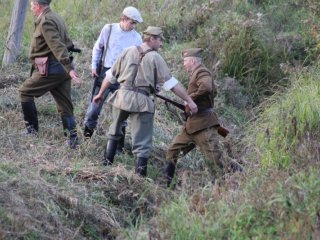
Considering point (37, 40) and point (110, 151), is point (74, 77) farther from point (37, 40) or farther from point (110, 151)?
point (110, 151)

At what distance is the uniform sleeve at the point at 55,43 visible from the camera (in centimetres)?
832

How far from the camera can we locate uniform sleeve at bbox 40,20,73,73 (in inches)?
328

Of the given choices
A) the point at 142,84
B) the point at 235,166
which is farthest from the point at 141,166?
the point at 235,166

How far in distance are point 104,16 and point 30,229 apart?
8.12m

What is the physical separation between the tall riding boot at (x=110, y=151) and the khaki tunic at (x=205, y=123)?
0.81 meters

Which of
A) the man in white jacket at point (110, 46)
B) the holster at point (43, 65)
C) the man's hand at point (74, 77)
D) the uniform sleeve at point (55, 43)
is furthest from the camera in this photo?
the man in white jacket at point (110, 46)

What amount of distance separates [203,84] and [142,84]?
0.66m

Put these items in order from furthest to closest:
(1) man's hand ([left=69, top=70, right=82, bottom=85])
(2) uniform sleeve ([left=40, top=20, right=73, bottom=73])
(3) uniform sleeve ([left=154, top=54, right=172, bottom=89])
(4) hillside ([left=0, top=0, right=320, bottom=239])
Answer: (2) uniform sleeve ([left=40, top=20, right=73, bottom=73]) → (1) man's hand ([left=69, top=70, right=82, bottom=85]) → (3) uniform sleeve ([left=154, top=54, right=172, bottom=89]) → (4) hillside ([left=0, top=0, right=320, bottom=239])

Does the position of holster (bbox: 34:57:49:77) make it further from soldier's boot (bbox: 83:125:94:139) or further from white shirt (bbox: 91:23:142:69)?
soldier's boot (bbox: 83:125:94:139)

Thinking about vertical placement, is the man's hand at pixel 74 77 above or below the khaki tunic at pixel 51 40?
below

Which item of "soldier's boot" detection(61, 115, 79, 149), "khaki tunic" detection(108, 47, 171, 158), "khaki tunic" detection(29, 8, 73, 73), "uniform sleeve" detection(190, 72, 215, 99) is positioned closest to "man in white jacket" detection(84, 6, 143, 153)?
"soldier's boot" detection(61, 115, 79, 149)

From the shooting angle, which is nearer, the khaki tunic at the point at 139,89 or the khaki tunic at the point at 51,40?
the khaki tunic at the point at 139,89

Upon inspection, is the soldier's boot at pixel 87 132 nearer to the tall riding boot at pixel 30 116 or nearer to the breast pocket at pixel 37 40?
the tall riding boot at pixel 30 116

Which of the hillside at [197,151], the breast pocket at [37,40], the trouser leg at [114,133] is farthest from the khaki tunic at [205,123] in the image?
the breast pocket at [37,40]
